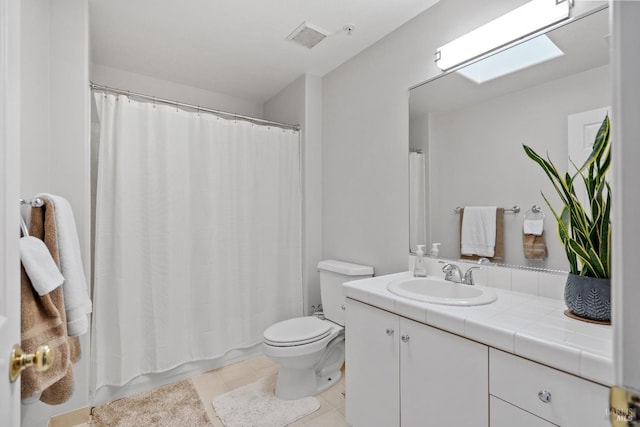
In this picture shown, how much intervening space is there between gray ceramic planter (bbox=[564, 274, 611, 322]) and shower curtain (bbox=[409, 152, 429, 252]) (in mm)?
814

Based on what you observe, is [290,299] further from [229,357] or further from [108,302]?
[108,302]

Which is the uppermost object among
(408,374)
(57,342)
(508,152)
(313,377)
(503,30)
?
(503,30)

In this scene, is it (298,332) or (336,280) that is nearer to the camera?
(298,332)

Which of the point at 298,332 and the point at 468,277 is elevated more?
the point at 468,277

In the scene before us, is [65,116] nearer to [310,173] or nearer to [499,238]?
[310,173]

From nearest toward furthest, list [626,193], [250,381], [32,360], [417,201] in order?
1. [626,193]
2. [32,360]
3. [417,201]
4. [250,381]

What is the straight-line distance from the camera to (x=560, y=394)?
0.86 m

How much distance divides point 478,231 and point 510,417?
861 mm

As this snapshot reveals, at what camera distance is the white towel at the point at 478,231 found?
153cm

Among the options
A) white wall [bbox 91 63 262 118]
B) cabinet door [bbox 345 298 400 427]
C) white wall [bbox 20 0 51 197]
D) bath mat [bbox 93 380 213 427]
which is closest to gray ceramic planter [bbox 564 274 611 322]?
cabinet door [bbox 345 298 400 427]

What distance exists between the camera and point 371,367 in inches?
56.8

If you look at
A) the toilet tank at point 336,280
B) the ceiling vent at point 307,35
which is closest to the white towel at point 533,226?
the toilet tank at point 336,280

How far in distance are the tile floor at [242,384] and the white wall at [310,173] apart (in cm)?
63

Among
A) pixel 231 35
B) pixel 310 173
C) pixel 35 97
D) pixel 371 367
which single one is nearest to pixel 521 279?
pixel 371 367
